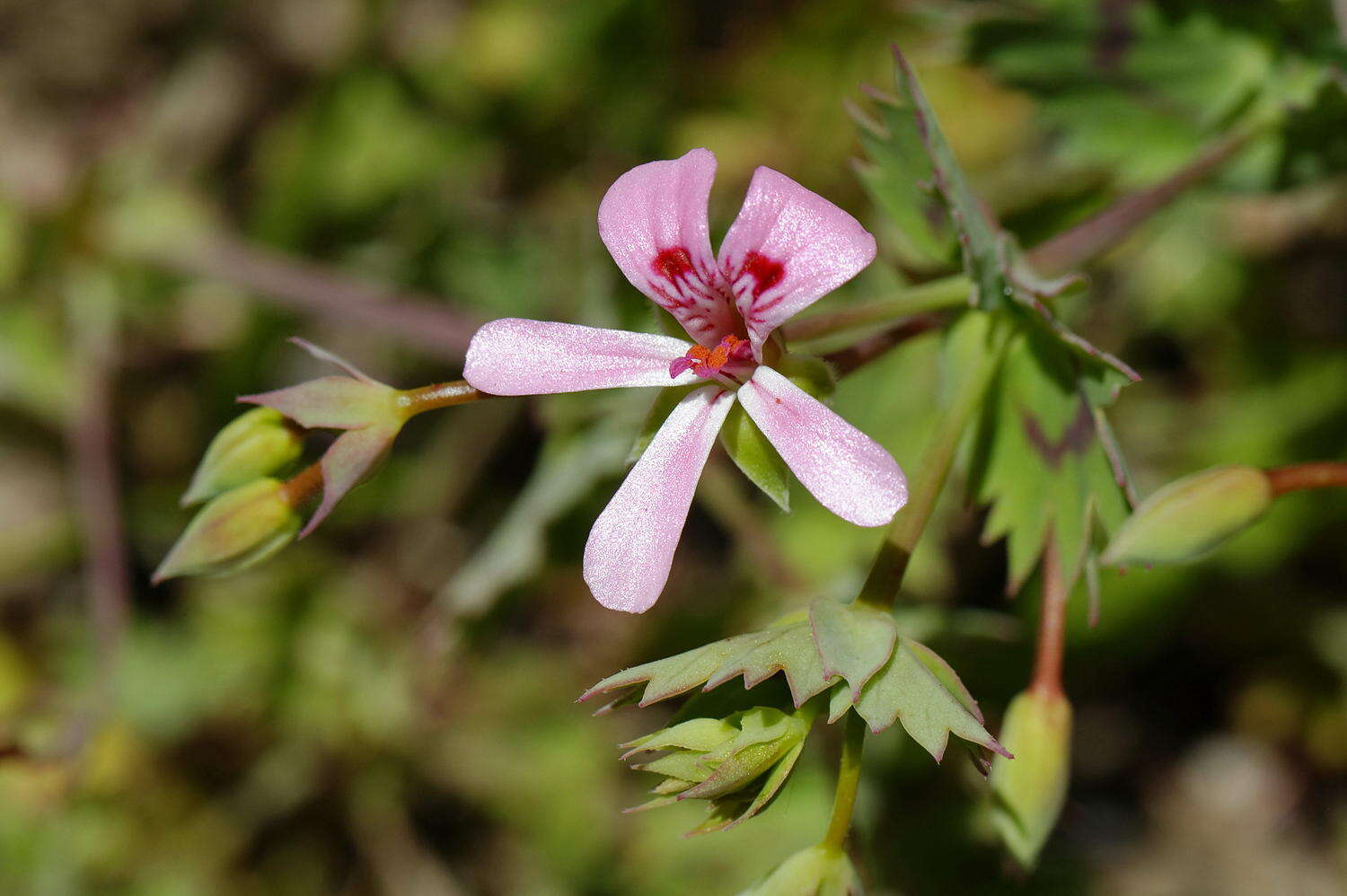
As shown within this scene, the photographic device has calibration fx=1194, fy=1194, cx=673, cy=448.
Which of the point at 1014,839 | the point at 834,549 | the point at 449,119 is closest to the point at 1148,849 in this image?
the point at 834,549

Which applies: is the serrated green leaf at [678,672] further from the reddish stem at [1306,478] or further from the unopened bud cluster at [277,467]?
the reddish stem at [1306,478]

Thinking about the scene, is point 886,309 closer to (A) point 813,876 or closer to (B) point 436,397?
(B) point 436,397

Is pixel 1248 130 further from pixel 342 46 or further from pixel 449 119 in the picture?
pixel 342 46

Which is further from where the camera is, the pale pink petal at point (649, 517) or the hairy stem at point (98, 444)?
the hairy stem at point (98, 444)

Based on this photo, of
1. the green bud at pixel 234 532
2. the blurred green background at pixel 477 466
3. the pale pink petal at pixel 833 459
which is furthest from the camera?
the blurred green background at pixel 477 466

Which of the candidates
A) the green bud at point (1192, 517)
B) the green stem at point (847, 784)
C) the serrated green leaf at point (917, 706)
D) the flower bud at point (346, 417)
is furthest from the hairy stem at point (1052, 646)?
the flower bud at point (346, 417)
